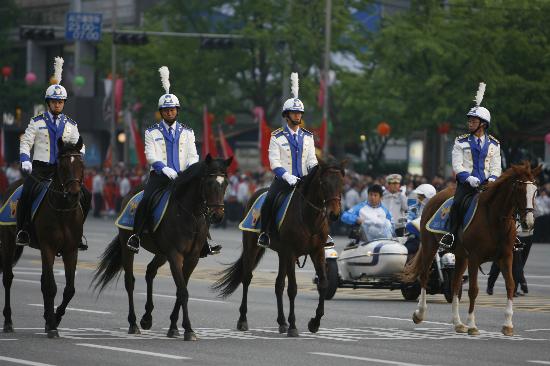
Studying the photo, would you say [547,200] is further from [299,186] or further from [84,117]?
[84,117]

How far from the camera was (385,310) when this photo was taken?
2119cm

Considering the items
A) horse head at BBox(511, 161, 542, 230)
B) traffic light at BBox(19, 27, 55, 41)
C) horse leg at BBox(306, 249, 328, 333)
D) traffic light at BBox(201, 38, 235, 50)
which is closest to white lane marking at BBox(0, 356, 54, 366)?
horse leg at BBox(306, 249, 328, 333)

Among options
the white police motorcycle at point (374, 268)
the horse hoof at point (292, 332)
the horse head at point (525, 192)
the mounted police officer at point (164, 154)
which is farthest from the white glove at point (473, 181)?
the white police motorcycle at point (374, 268)

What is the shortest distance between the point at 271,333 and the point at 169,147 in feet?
8.14

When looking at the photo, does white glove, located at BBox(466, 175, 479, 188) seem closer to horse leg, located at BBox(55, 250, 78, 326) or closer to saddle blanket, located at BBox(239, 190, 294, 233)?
saddle blanket, located at BBox(239, 190, 294, 233)

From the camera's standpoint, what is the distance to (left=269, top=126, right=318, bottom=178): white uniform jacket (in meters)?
18.5

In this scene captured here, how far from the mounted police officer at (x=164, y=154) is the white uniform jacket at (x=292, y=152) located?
104cm

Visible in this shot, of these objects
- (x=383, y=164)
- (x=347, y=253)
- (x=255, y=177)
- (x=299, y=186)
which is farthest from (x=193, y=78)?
(x=299, y=186)

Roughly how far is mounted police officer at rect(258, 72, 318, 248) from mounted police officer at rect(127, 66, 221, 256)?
895 mm

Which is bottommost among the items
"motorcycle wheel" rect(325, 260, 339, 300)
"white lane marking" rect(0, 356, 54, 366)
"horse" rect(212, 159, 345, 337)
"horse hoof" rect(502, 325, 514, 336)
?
"white lane marking" rect(0, 356, 54, 366)

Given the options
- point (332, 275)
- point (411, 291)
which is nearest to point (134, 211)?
point (332, 275)

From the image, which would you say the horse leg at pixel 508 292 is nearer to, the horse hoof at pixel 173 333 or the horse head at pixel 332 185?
the horse head at pixel 332 185

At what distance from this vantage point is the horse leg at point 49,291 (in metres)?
16.4

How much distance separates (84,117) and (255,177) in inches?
934
